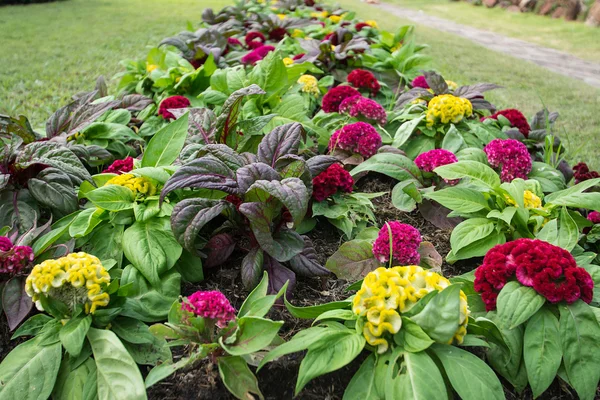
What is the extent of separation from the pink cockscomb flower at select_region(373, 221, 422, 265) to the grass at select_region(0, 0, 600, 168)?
79.1 inches

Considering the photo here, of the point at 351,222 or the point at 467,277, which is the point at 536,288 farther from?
the point at 351,222

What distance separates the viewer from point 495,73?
290 inches

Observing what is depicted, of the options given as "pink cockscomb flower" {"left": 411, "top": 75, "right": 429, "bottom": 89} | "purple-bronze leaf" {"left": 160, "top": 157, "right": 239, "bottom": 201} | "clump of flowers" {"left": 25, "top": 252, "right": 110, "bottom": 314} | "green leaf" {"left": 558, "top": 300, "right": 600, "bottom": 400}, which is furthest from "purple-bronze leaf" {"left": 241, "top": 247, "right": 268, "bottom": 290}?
"pink cockscomb flower" {"left": 411, "top": 75, "right": 429, "bottom": 89}

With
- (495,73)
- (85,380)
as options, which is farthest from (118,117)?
(495,73)

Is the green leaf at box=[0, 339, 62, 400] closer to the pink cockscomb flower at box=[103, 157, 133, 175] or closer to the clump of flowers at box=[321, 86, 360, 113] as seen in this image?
the pink cockscomb flower at box=[103, 157, 133, 175]

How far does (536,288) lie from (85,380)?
5.06 ft

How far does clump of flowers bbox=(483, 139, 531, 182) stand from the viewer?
2730 millimetres

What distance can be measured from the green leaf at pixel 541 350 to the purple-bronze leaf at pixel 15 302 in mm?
1740

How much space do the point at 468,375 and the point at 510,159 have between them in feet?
4.98

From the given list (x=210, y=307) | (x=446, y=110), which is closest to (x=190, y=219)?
(x=210, y=307)

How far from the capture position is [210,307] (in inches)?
63.6

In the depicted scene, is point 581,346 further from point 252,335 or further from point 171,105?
point 171,105

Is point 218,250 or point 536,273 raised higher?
point 536,273

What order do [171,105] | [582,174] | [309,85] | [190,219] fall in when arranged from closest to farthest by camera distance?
[190,219]
[582,174]
[171,105]
[309,85]
